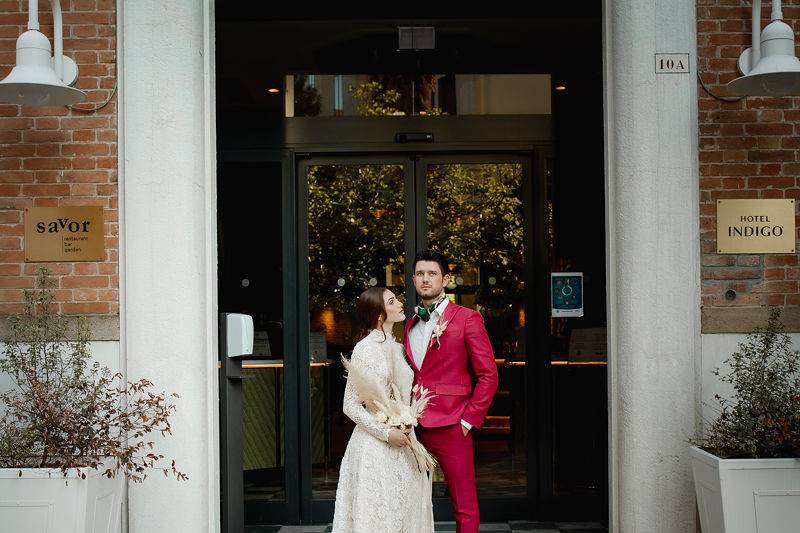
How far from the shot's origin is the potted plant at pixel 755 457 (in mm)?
4664

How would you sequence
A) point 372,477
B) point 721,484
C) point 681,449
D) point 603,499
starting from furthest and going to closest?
point 603,499 → point 681,449 → point 372,477 → point 721,484

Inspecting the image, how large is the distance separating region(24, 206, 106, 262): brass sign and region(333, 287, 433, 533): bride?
158cm

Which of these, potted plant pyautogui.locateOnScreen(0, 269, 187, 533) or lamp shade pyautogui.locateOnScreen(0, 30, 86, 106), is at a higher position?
lamp shade pyautogui.locateOnScreen(0, 30, 86, 106)

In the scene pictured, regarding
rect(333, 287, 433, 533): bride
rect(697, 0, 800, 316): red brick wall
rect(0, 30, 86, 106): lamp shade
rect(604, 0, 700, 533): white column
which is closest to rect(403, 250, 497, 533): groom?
rect(333, 287, 433, 533): bride

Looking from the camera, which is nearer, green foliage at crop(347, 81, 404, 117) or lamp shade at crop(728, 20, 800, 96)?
lamp shade at crop(728, 20, 800, 96)

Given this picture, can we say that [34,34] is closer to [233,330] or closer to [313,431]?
[233,330]

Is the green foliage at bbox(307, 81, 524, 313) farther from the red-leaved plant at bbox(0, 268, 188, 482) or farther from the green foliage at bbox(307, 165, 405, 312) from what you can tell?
the red-leaved plant at bbox(0, 268, 188, 482)

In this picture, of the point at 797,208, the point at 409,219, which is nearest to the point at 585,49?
the point at 409,219

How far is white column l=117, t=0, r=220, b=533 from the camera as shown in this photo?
5359 millimetres

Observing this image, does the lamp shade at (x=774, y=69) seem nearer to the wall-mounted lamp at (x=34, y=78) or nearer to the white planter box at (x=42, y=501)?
the wall-mounted lamp at (x=34, y=78)

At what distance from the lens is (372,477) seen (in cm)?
503

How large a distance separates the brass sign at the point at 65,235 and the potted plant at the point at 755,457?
352cm

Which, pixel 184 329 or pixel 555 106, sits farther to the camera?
pixel 555 106

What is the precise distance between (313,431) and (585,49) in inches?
143
